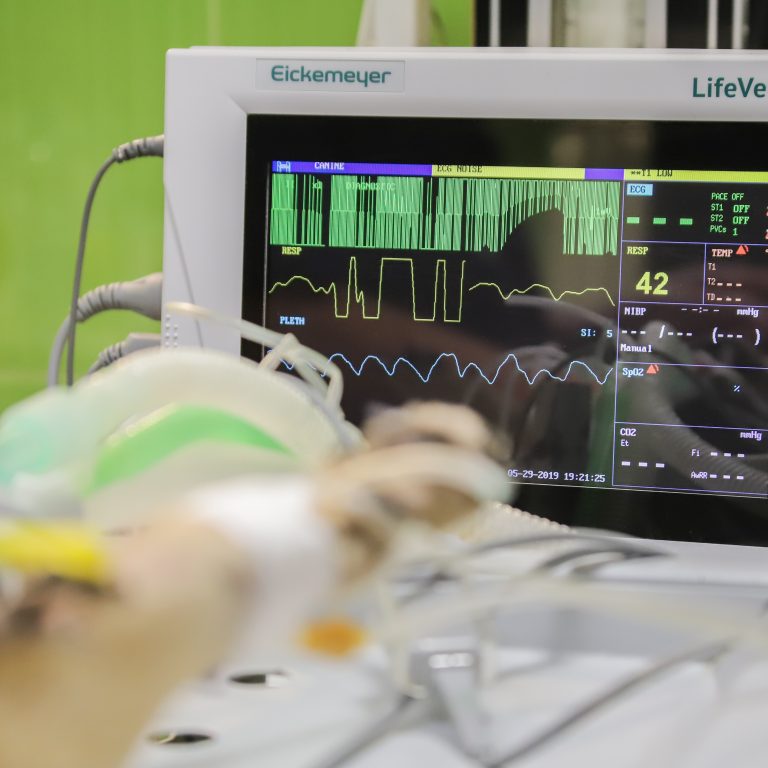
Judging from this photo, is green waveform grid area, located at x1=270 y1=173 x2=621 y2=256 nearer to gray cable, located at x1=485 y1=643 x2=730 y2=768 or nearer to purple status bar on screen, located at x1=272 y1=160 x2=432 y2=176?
purple status bar on screen, located at x1=272 y1=160 x2=432 y2=176

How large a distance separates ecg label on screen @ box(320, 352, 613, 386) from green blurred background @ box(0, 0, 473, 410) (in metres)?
0.75

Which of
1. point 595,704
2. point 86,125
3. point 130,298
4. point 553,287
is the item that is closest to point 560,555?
point 595,704

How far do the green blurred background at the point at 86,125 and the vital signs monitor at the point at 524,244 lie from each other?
0.64 meters

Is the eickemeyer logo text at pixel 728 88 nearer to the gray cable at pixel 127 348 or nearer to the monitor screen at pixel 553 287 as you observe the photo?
the monitor screen at pixel 553 287

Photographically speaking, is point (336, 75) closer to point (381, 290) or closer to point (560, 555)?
point (381, 290)

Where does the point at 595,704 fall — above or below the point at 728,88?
below

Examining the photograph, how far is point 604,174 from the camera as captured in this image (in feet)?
2.22

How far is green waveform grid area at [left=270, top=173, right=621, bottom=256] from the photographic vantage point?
0.68m

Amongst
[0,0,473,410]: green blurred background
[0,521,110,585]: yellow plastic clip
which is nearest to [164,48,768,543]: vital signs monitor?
[0,521,110,585]: yellow plastic clip

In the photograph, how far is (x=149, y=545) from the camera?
19 cm

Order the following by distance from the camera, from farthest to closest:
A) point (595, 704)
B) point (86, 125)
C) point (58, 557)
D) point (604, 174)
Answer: point (86, 125) < point (604, 174) < point (595, 704) < point (58, 557)

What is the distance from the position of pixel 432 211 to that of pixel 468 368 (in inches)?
5.4

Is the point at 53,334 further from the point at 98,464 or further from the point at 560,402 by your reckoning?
the point at 98,464

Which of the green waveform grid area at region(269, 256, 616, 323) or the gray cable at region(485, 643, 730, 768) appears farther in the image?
the green waveform grid area at region(269, 256, 616, 323)
